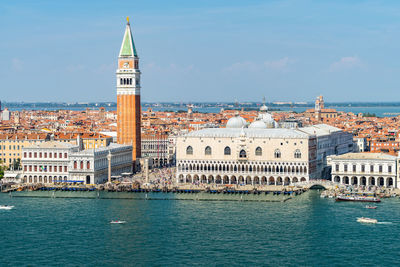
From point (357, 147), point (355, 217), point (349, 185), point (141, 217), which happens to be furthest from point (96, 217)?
point (357, 147)

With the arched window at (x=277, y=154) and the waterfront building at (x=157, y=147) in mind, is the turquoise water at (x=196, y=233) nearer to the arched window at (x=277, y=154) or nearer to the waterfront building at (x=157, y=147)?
the arched window at (x=277, y=154)

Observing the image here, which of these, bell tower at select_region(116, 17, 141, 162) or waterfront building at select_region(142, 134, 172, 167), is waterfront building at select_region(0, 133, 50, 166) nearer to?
bell tower at select_region(116, 17, 141, 162)

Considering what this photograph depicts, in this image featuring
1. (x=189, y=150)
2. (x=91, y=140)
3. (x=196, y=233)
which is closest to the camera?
(x=196, y=233)

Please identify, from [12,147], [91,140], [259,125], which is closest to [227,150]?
[259,125]

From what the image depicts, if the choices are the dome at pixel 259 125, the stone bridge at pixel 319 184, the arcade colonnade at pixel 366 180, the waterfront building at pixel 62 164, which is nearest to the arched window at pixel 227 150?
the dome at pixel 259 125

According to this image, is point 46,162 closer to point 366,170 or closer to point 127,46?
point 127,46

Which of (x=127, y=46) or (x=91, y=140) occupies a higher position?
(x=127, y=46)

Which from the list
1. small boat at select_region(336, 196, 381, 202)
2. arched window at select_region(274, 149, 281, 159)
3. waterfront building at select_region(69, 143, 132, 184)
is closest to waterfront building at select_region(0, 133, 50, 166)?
waterfront building at select_region(69, 143, 132, 184)
